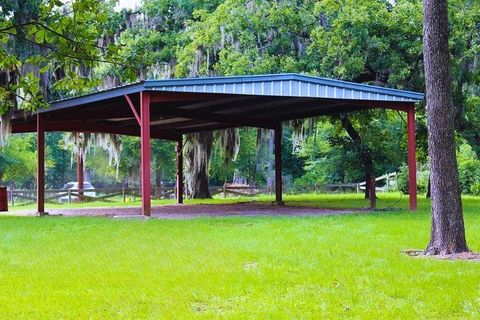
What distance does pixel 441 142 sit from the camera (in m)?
7.91

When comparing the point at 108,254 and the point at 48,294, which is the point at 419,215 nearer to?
Result: the point at 108,254

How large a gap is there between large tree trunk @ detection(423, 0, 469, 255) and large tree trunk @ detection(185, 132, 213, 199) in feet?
52.2

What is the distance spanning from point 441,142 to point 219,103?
8.79 metres

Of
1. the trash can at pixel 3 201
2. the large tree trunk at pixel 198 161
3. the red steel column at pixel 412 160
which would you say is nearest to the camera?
the red steel column at pixel 412 160

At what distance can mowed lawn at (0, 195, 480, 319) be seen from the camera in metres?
5.03

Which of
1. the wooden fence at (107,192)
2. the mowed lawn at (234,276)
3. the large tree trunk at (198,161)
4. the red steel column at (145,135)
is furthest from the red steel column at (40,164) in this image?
the wooden fence at (107,192)

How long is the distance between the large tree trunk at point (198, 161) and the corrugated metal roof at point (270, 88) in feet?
31.1

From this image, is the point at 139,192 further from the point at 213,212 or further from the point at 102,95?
the point at 102,95

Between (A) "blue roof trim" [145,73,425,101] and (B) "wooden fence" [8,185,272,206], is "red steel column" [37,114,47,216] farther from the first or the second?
(B) "wooden fence" [8,185,272,206]

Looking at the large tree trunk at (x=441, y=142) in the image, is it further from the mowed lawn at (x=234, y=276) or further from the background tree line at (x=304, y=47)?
the background tree line at (x=304, y=47)

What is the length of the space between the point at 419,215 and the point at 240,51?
8.73 metres

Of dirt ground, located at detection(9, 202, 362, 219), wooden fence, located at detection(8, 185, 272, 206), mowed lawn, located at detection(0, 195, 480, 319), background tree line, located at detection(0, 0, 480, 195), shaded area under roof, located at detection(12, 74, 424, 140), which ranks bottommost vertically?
mowed lawn, located at detection(0, 195, 480, 319)

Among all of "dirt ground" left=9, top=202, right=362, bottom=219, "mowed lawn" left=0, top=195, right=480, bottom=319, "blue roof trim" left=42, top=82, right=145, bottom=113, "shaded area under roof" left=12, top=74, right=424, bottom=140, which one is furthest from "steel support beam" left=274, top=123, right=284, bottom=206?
"mowed lawn" left=0, top=195, right=480, bottom=319

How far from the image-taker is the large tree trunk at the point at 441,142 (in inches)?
301
